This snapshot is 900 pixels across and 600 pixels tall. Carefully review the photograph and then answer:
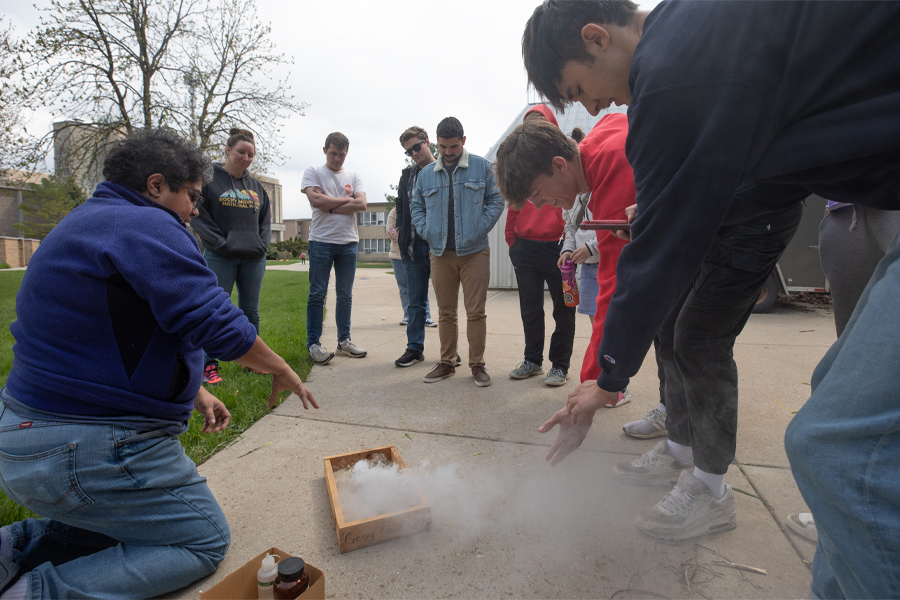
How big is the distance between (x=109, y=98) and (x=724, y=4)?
55.4 ft

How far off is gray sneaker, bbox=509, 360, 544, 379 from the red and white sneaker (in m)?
2.29

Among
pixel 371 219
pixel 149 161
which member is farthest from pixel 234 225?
pixel 371 219

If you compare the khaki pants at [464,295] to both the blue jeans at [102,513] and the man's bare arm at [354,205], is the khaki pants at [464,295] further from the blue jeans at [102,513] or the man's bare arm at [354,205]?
the blue jeans at [102,513]

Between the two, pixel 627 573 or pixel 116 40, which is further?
pixel 116 40

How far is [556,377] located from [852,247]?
85.9 inches

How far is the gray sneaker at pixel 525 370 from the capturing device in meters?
3.99

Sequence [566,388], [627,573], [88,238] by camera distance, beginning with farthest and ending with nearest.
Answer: [566,388]
[627,573]
[88,238]

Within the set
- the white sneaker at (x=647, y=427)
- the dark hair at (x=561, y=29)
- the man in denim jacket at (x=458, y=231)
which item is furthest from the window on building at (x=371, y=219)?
the dark hair at (x=561, y=29)

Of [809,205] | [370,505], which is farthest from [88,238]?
[809,205]

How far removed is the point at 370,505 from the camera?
6.57 ft

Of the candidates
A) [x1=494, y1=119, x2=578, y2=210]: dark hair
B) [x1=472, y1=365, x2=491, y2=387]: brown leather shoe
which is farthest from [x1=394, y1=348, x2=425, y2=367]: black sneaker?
[x1=494, y1=119, x2=578, y2=210]: dark hair

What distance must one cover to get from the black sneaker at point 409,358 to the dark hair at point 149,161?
8.76ft

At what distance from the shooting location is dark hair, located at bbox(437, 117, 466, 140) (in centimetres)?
390

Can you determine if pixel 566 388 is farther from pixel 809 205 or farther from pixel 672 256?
pixel 809 205
